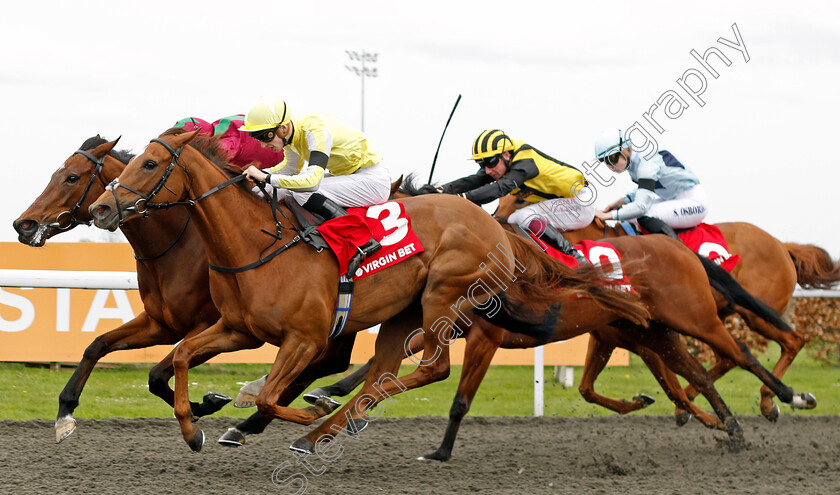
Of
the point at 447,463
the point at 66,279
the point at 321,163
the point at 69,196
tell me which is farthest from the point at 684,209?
the point at 66,279

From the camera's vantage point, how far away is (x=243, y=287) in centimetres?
391

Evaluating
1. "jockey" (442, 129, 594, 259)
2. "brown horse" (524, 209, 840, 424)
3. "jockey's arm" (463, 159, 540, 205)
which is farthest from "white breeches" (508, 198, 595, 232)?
"brown horse" (524, 209, 840, 424)

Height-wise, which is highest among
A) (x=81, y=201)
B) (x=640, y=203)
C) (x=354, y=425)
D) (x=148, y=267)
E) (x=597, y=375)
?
(x=640, y=203)

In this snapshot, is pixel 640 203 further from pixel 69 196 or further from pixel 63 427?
pixel 63 427

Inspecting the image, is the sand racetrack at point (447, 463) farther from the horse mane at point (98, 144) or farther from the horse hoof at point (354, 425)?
the horse mane at point (98, 144)

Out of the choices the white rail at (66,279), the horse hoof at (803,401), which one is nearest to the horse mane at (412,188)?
the white rail at (66,279)

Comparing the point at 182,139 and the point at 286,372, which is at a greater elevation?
the point at 182,139

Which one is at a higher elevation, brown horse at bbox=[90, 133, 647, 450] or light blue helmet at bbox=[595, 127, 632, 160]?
light blue helmet at bbox=[595, 127, 632, 160]

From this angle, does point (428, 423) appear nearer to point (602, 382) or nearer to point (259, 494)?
point (259, 494)

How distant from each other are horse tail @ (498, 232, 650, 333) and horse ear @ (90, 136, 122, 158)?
2.20 meters

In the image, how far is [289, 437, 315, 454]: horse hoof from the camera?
4145 millimetres

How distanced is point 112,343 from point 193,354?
0.90 metres

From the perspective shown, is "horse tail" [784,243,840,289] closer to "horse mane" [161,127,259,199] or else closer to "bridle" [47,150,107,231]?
"horse mane" [161,127,259,199]

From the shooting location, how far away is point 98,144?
15.8ft
